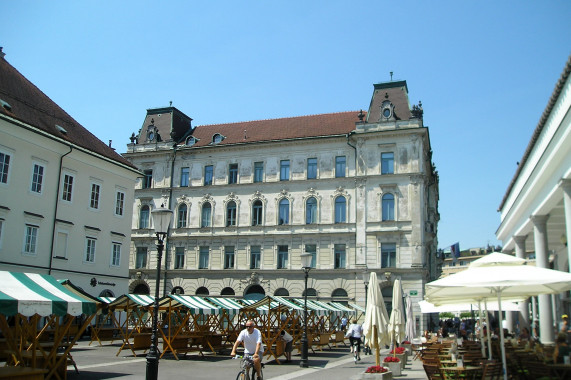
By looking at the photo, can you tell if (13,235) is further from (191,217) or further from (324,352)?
(191,217)

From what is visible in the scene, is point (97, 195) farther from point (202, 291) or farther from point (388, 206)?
point (388, 206)

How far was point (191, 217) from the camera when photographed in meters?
51.0

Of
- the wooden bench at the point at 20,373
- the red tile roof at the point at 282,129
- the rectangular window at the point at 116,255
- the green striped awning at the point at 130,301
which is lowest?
the wooden bench at the point at 20,373

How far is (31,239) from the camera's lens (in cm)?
3017

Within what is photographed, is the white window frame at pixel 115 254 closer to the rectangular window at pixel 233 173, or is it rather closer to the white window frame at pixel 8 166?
the white window frame at pixel 8 166

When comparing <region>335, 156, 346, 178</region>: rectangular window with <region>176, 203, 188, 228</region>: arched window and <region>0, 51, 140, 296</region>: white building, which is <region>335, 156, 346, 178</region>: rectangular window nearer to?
<region>176, 203, 188, 228</region>: arched window

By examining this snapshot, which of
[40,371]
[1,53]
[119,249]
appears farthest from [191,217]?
[40,371]

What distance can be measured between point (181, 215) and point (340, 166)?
15844 mm

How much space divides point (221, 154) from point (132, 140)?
33.7 feet

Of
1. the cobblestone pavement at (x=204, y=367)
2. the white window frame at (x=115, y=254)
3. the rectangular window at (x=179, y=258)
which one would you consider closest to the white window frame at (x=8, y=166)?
the white window frame at (x=115, y=254)

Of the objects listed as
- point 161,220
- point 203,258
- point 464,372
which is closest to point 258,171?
point 203,258

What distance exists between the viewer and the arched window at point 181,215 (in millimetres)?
51500

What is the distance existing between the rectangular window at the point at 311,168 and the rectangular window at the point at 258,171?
4409mm

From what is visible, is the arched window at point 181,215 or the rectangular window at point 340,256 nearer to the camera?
the rectangular window at point 340,256
